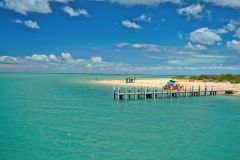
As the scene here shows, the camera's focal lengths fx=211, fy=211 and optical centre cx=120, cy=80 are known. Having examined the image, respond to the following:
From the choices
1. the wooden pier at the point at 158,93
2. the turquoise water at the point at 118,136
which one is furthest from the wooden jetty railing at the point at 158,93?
the turquoise water at the point at 118,136

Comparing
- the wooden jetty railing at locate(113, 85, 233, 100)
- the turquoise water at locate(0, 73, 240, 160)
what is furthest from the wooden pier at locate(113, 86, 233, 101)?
the turquoise water at locate(0, 73, 240, 160)

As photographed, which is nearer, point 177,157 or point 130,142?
point 177,157

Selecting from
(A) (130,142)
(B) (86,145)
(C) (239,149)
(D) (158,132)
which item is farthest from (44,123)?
(C) (239,149)

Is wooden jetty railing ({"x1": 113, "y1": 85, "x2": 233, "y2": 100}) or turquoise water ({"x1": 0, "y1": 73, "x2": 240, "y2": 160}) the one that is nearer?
turquoise water ({"x1": 0, "y1": 73, "x2": 240, "y2": 160})

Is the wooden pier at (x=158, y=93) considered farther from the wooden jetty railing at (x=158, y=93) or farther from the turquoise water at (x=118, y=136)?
the turquoise water at (x=118, y=136)

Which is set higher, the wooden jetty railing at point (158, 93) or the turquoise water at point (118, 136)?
the wooden jetty railing at point (158, 93)

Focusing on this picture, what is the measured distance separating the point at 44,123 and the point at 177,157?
13.0 metres

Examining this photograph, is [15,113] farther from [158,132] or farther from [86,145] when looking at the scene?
[158,132]

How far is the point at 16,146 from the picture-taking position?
1454 cm

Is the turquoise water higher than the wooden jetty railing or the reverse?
the reverse

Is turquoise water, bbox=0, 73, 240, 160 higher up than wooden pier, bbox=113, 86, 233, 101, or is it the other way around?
wooden pier, bbox=113, 86, 233, 101

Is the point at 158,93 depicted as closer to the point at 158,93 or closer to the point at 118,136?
the point at 158,93

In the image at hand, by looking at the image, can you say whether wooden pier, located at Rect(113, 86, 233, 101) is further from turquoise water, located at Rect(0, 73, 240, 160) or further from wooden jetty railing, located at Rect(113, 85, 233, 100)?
turquoise water, located at Rect(0, 73, 240, 160)

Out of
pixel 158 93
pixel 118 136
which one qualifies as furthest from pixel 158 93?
pixel 118 136
